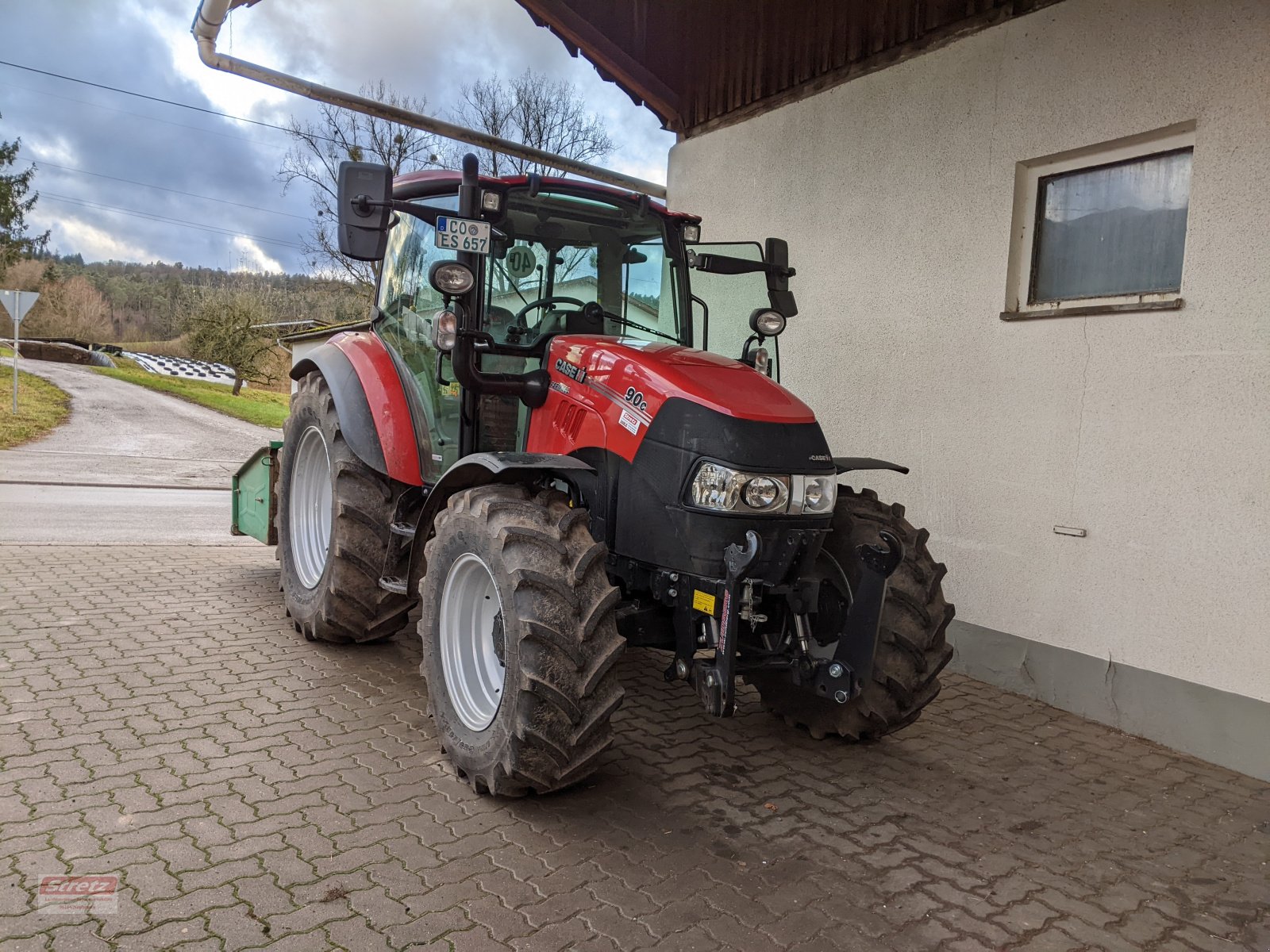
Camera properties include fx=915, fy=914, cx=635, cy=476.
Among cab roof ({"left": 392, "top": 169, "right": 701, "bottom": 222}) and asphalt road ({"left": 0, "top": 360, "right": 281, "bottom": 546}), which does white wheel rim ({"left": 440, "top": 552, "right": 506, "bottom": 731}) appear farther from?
asphalt road ({"left": 0, "top": 360, "right": 281, "bottom": 546})

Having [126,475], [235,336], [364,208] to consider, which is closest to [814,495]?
[364,208]

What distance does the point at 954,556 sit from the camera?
17.3ft

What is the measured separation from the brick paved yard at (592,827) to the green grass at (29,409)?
1252 centimetres

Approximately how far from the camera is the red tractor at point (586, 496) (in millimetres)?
→ 3061

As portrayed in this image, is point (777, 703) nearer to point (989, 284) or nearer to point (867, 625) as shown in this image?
point (867, 625)

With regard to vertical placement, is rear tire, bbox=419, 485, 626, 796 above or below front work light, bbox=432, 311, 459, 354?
below

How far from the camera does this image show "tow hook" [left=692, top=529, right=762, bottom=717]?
297cm

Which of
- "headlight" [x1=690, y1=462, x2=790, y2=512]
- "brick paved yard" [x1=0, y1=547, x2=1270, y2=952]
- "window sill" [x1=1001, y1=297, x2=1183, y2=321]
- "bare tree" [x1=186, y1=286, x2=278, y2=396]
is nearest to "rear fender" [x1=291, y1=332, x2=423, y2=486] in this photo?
"brick paved yard" [x1=0, y1=547, x2=1270, y2=952]

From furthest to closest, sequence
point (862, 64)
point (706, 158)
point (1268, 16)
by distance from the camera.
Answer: point (706, 158)
point (862, 64)
point (1268, 16)

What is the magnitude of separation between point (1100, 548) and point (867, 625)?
200 cm

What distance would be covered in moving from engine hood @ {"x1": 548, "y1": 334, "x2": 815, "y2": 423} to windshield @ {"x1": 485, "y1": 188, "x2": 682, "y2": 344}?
0.27 meters

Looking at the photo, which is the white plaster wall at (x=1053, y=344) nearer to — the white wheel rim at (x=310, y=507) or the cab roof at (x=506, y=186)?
the cab roof at (x=506, y=186)

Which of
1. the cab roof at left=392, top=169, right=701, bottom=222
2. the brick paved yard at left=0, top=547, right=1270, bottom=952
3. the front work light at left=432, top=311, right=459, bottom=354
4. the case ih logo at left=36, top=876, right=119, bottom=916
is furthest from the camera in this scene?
the cab roof at left=392, top=169, right=701, bottom=222

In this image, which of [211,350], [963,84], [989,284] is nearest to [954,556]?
[989,284]
